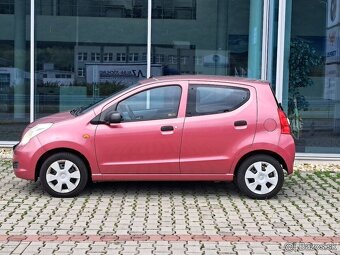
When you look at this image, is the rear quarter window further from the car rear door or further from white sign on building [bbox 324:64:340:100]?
white sign on building [bbox 324:64:340:100]

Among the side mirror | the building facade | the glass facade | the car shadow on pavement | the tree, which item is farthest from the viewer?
the building facade

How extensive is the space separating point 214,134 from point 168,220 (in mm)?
1432

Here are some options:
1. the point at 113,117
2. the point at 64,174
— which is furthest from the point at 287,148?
the point at 64,174

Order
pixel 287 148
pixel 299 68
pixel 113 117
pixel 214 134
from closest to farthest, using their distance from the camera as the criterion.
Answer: pixel 113 117, pixel 214 134, pixel 287 148, pixel 299 68

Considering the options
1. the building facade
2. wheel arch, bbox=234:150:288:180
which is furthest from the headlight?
the building facade

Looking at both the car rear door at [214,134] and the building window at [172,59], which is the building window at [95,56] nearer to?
the building window at [172,59]

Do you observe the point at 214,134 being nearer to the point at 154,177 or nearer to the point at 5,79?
the point at 154,177

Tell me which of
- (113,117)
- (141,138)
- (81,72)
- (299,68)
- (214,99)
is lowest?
(141,138)

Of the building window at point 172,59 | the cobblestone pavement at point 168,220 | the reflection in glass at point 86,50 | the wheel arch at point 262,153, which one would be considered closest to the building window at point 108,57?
the reflection in glass at point 86,50

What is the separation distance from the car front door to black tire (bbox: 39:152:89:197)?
287 mm

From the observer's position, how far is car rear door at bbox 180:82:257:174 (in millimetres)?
7395

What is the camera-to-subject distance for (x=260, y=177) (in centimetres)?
753

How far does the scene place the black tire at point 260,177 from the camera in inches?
295

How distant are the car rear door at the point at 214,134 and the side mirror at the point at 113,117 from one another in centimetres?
87
